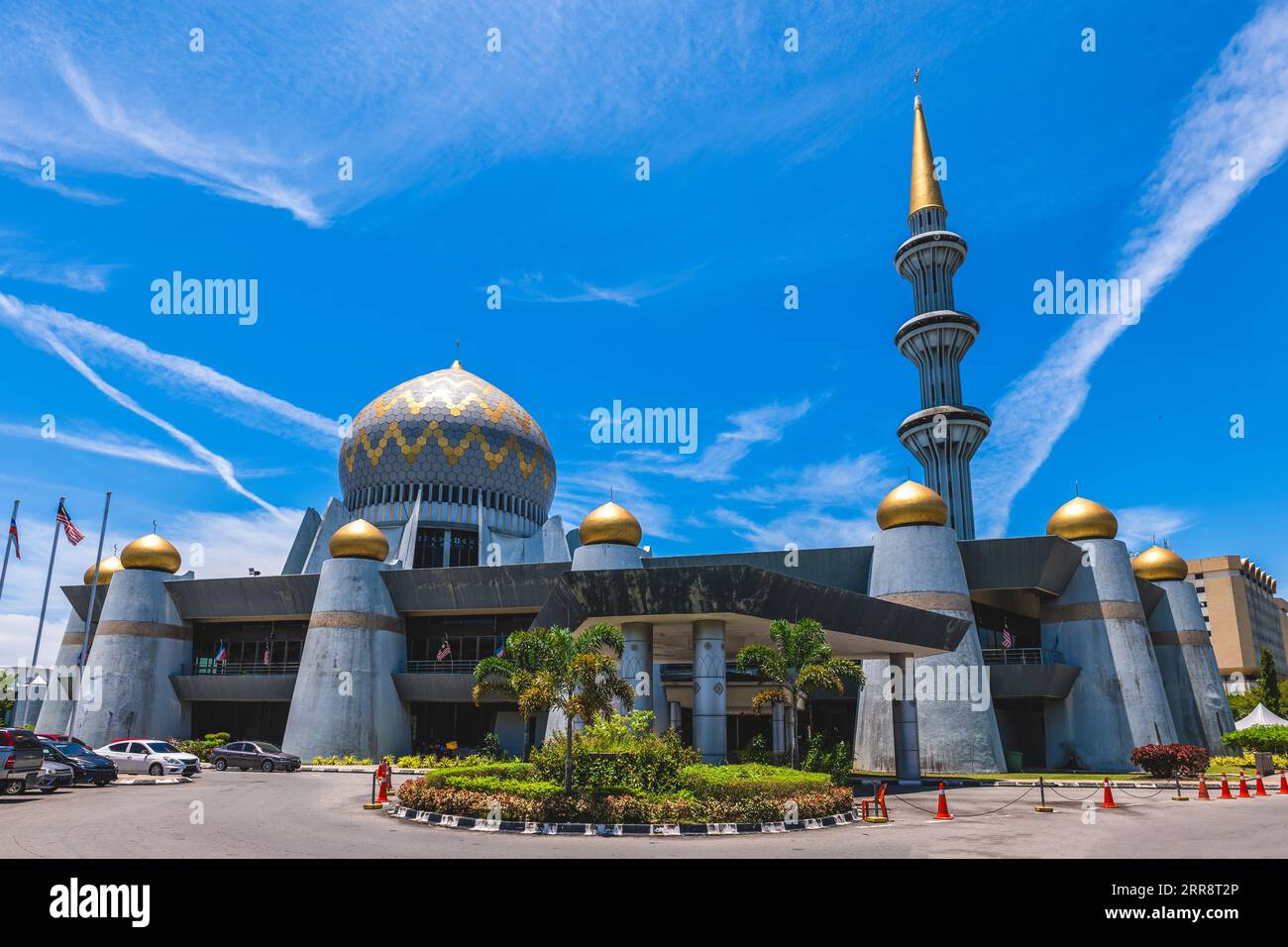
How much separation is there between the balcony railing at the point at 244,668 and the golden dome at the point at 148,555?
18.7 ft

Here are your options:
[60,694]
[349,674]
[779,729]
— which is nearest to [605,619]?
[779,729]

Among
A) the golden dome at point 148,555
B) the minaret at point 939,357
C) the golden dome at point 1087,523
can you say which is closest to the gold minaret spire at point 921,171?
the minaret at point 939,357

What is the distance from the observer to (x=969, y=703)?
37.2 m

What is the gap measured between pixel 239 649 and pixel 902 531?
117 feet

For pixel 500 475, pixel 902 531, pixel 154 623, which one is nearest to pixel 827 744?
pixel 902 531

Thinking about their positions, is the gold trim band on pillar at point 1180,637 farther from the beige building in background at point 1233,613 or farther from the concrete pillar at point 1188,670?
the beige building in background at point 1233,613

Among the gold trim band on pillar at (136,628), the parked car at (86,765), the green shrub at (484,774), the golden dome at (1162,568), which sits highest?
the golden dome at (1162,568)

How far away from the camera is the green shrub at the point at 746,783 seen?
18875mm

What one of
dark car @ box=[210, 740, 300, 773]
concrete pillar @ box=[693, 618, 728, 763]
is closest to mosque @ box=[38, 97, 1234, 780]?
concrete pillar @ box=[693, 618, 728, 763]

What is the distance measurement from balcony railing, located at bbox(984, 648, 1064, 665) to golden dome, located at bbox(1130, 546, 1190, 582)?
9477 millimetres

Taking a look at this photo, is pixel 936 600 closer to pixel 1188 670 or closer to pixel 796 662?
pixel 796 662

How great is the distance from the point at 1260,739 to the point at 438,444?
43.6 meters
